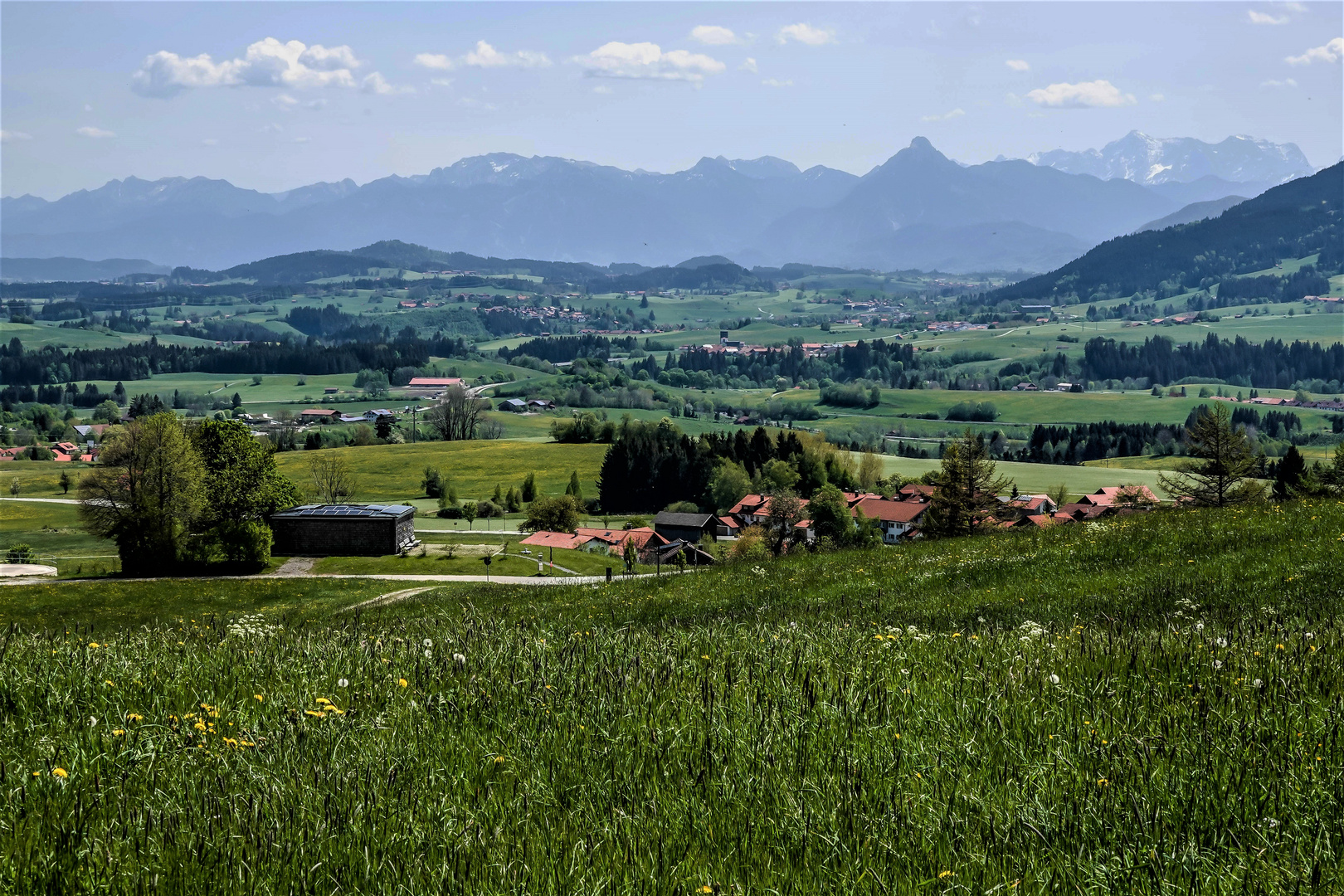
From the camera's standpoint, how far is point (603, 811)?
5293 mm

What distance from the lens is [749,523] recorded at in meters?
122

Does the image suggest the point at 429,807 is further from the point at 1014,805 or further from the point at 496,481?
the point at 496,481

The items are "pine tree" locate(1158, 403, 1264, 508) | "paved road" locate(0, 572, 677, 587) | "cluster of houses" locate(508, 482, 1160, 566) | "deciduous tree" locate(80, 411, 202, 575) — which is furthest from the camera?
"cluster of houses" locate(508, 482, 1160, 566)

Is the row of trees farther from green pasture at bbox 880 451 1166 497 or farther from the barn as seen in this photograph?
green pasture at bbox 880 451 1166 497

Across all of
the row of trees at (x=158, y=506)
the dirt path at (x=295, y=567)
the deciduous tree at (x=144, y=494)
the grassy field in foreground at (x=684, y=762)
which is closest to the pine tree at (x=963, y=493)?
the dirt path at (x=295, y=567)

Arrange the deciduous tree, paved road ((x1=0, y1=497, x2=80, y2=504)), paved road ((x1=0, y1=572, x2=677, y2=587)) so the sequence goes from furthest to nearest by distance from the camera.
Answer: paved road ((x1=0, y1=497, x2=80, y2=504)), the deciduous tree, paved road ((x1=0, y1=572, x2=677, y2=587))

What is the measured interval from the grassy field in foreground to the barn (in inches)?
2791

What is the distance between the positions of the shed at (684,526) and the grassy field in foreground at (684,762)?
105 m

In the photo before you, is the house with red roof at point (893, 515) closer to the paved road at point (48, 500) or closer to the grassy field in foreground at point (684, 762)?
the paved road at point (48, 500)

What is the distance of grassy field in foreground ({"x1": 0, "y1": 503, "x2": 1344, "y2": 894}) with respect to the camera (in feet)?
14.9

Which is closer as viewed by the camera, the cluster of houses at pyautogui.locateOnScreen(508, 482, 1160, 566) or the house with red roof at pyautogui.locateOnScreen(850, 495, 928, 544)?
the cluster of houses at pyautogui.locateOnScreen(508, 482, 1160, 566)

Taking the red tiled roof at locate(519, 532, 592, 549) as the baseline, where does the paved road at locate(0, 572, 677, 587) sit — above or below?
above

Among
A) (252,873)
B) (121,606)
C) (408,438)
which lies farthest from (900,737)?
(408,438)

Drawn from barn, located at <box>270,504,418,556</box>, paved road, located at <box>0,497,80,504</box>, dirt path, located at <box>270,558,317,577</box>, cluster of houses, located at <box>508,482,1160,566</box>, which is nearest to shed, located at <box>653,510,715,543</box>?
cluster of houses, located at <box>508,482,1160,566</box>
